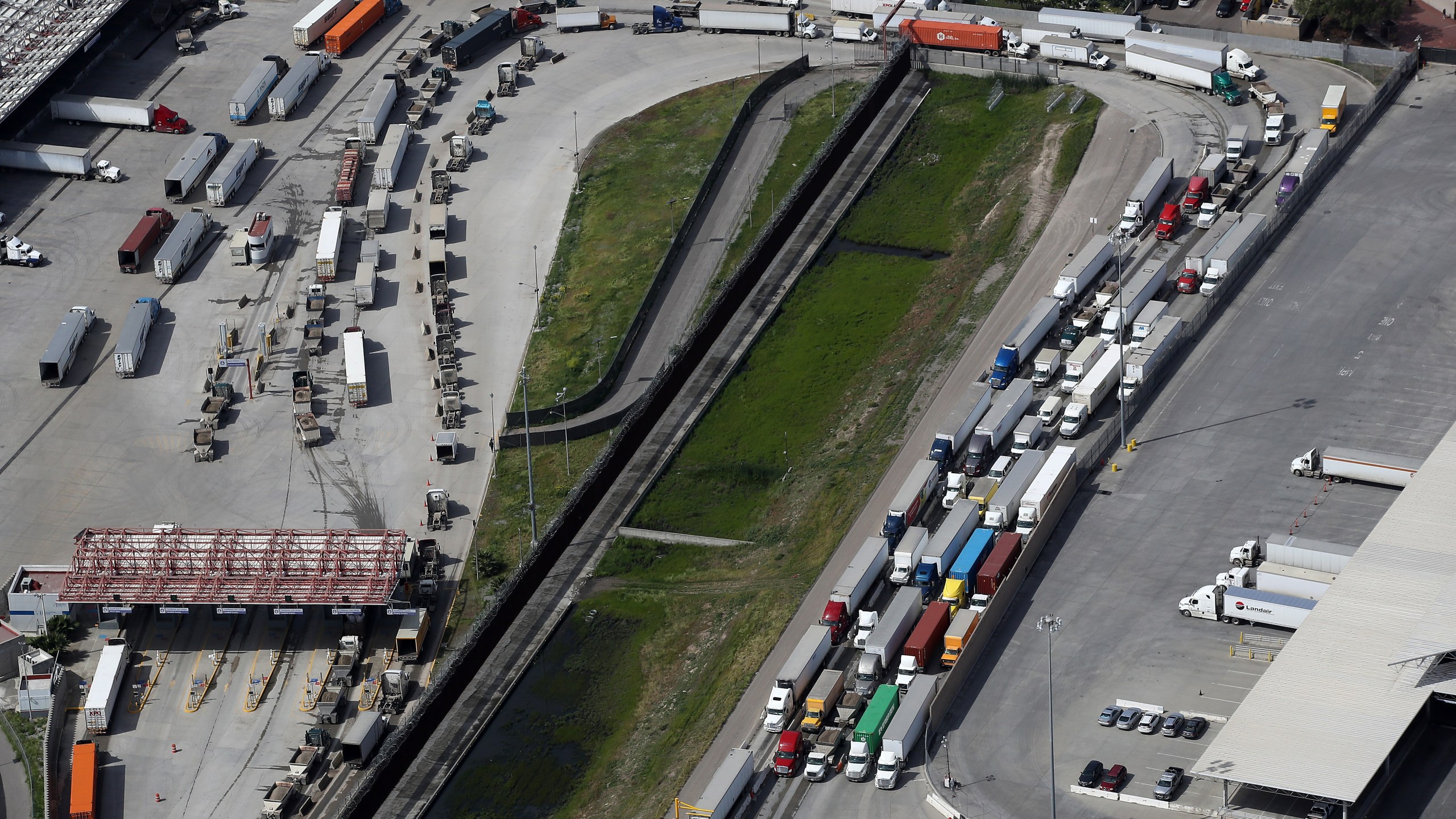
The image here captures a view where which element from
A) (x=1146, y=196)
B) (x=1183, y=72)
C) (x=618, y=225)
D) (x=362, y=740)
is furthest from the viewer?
(x=1183, y=72)

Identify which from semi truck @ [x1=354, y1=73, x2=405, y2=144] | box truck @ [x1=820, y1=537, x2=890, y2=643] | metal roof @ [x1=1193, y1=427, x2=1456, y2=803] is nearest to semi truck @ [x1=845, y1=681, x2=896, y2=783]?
box truck @ [x1=820, y1=537, x2=890, y2=643]

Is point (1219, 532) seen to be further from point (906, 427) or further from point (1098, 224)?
point (1098, 224)

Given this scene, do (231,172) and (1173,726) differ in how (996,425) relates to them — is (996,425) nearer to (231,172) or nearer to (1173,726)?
(1173,726)

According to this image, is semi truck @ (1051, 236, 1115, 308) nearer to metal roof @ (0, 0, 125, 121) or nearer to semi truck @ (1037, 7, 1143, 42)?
semi truck @ (1037, 7, 1143, 42)

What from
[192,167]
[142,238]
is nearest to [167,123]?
[192,167]

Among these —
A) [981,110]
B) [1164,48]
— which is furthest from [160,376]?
[1164,48]

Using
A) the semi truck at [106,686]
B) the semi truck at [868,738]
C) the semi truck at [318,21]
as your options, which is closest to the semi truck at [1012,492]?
the semi truck at [868,738]
